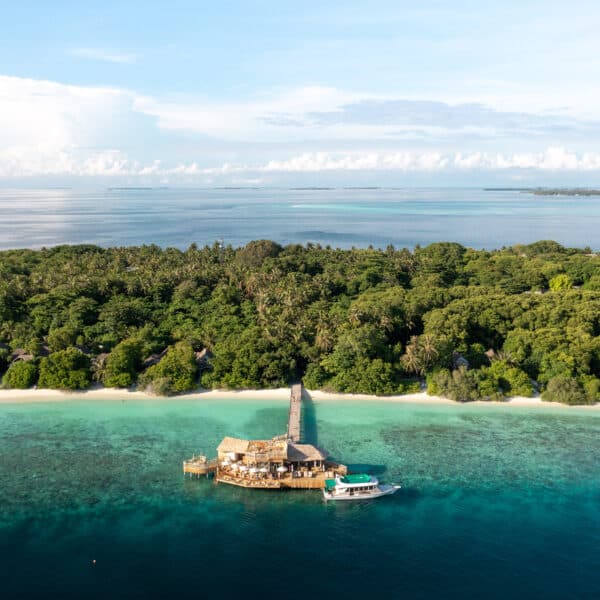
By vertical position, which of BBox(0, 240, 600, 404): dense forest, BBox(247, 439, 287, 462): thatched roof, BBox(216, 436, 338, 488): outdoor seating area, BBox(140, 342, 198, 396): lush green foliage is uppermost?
BBox(0, 240, 600, 404): dense forest

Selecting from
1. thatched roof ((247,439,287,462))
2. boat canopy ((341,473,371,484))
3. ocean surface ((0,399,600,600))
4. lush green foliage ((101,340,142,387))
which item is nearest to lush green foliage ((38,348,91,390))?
lush green foliage ((101,340,142,387))

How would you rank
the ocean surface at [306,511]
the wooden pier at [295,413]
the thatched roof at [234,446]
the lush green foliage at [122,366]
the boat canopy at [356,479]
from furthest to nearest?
1. the lush green foliage at [122,366]
2. the wooden pier at [295,413]
3. the thatched roof at [234,446]
4. the boat canopy at [356,479]
5. the ocean surface at [306,511]

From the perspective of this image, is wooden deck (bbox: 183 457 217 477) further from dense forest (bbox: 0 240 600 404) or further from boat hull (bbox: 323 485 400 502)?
dense forest (bbox: 0 240 600 404)

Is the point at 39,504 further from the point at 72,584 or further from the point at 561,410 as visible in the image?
the point at 561,410

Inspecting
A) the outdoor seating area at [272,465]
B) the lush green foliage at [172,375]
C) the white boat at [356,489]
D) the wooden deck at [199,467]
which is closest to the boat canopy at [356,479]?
the white boat at [356,489]

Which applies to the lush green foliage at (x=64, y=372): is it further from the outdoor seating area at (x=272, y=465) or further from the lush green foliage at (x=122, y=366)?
the outdoor seating area at (x=272, y=465)

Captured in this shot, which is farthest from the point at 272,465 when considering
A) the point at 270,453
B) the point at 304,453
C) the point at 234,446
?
the point at 234,446

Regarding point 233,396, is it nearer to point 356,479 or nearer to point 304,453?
point 304,453
